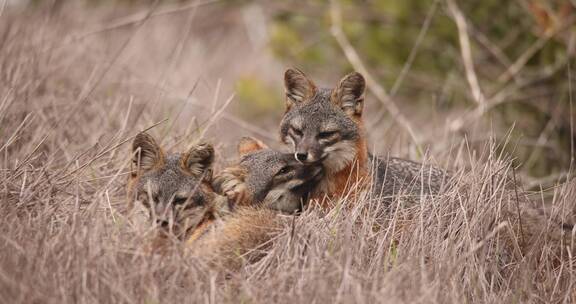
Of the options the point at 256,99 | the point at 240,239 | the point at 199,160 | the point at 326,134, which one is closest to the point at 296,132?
the point at 326,134

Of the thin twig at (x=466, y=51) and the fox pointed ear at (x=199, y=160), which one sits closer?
the fox pointed ear at (x=199, y=160)

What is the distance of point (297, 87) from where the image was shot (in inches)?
278

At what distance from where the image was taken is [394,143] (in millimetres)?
9070

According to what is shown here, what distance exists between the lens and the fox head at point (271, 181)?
630cm

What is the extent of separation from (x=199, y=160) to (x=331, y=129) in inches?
47.3

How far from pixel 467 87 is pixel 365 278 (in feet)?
20.4

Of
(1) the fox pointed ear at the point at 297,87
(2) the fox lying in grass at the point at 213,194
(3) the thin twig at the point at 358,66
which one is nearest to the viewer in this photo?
(2) the fox lying in grass at the point at 213,194

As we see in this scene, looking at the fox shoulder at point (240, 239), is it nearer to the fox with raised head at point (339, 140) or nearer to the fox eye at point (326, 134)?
the fox with raised head at point (339, 140)

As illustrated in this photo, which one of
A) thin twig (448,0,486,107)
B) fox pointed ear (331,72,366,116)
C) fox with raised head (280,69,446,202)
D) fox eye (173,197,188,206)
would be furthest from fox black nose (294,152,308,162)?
thin twig (448,0,486,107)

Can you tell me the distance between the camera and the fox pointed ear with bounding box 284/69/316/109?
7004 mm

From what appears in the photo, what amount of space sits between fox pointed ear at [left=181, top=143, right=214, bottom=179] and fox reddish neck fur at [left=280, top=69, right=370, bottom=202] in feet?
2.47

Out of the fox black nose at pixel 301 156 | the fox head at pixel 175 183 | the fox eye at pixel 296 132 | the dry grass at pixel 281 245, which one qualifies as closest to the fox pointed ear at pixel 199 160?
the fox head at pixel 175 183

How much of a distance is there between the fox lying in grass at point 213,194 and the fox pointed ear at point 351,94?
621mm

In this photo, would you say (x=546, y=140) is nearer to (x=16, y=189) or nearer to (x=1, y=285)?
(x=16, y=189)
